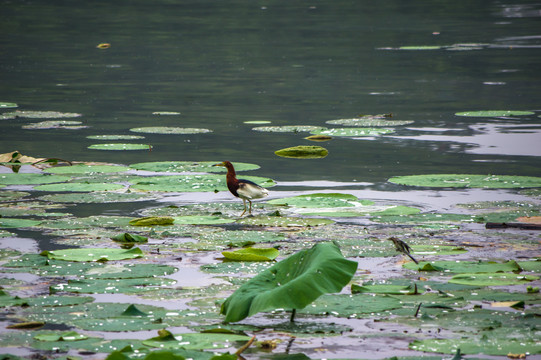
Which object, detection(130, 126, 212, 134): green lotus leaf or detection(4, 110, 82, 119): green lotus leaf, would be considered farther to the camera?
detection(4, 110, 82, 119): green lotus leaf

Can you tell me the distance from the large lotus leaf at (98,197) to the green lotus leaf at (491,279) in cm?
327

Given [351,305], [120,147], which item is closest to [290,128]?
[120,147]

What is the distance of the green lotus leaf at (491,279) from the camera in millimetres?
4891

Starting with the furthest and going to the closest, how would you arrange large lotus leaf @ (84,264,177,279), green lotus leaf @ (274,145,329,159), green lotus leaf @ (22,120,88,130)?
green lotus leaf @ (22,120,88,130)
green lotus leaf @ (274,145,329,159)
large lotus leaf @ (84,264,177,279)

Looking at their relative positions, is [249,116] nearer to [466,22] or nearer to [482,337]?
[482,337]

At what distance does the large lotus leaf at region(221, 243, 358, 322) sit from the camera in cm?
406

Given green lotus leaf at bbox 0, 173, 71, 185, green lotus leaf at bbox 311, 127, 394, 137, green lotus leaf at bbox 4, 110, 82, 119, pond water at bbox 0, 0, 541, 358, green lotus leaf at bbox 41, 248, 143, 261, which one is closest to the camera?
green lotus leaf at bbox 41, 248, 143, 261

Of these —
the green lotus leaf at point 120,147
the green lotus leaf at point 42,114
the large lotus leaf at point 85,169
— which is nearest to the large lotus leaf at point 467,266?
the large lotus leaf at point 85,169

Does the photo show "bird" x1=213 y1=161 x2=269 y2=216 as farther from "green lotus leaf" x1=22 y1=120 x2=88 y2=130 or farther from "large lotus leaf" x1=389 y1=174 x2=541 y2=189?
"green lotus leaf" x1=22 y1=120 x2=88 y2=130

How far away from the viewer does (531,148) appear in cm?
1017

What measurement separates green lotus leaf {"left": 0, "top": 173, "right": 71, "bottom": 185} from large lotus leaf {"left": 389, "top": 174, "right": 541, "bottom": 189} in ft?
9.40

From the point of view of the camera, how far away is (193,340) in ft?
12.9

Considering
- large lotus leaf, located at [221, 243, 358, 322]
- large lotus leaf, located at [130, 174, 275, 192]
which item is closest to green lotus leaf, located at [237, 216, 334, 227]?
large lotus leaf, located at [130, 174, 275, 192]

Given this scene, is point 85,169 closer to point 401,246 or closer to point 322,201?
point 322,201
